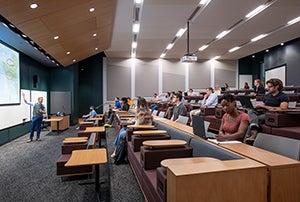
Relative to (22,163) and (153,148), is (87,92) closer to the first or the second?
(22,163)

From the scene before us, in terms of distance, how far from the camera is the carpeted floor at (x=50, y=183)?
9.29 ft

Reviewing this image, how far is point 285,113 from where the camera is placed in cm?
321

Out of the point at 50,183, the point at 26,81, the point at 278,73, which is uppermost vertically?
the point at 278,73

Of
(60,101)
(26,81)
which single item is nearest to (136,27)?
(26,81)

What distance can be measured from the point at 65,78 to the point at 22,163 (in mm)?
7368

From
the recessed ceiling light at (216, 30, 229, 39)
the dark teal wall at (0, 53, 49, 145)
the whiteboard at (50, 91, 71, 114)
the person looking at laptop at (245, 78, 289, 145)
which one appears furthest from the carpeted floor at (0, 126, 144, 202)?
the recessed ceiling light at (216, 30, 229, 39)

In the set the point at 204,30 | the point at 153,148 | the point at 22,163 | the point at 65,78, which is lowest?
the point at 22,163

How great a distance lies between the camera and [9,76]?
6625 millimetres

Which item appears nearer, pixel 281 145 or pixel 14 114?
pixel 281 145

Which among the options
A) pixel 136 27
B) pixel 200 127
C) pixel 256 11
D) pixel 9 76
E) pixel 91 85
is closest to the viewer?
pixel 200 127

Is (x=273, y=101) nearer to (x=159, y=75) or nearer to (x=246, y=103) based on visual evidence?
(x=246, y=103)

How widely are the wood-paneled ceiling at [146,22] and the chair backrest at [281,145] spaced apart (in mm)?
4511

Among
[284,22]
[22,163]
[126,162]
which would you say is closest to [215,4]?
[284,22]

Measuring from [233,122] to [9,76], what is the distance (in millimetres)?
6818
